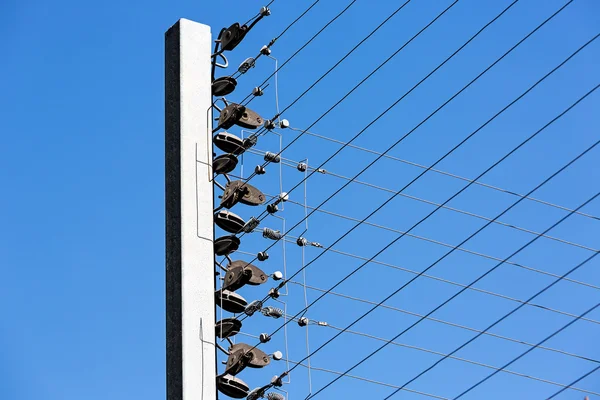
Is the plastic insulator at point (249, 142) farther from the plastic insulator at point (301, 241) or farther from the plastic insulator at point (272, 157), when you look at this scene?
the plastic insulator at point (301, 241)

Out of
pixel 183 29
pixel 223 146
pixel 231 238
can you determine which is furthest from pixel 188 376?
pixel 183 29

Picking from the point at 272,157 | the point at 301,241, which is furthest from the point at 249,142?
the point at 301,241

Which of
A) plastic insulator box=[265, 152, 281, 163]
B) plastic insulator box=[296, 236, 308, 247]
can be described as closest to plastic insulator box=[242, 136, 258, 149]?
plastic insulator box=[265, 152, 281, 163]

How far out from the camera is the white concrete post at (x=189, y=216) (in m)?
15.1

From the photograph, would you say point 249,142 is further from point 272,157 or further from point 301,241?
point 301,241

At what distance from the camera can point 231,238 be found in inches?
632

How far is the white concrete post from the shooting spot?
15141mm

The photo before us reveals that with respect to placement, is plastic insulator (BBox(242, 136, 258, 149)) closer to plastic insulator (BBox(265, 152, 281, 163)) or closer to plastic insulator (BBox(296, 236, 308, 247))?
plastic insulator (BBox(265, 152, 281, 163))

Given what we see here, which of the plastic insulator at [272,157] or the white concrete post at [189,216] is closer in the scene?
the white concrete post at [189,216]

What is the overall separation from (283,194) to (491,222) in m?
3.29

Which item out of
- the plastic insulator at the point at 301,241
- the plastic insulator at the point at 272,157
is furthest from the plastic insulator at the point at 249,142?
the plastic insulator at the point at 301,241

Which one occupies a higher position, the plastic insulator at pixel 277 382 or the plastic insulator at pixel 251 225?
the plastic insulator at pixel 251 225

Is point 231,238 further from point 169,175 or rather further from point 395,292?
point 395,292

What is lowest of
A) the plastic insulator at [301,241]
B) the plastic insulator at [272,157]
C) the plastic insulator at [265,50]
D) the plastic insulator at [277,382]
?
the plastic insulator at [277,382]
